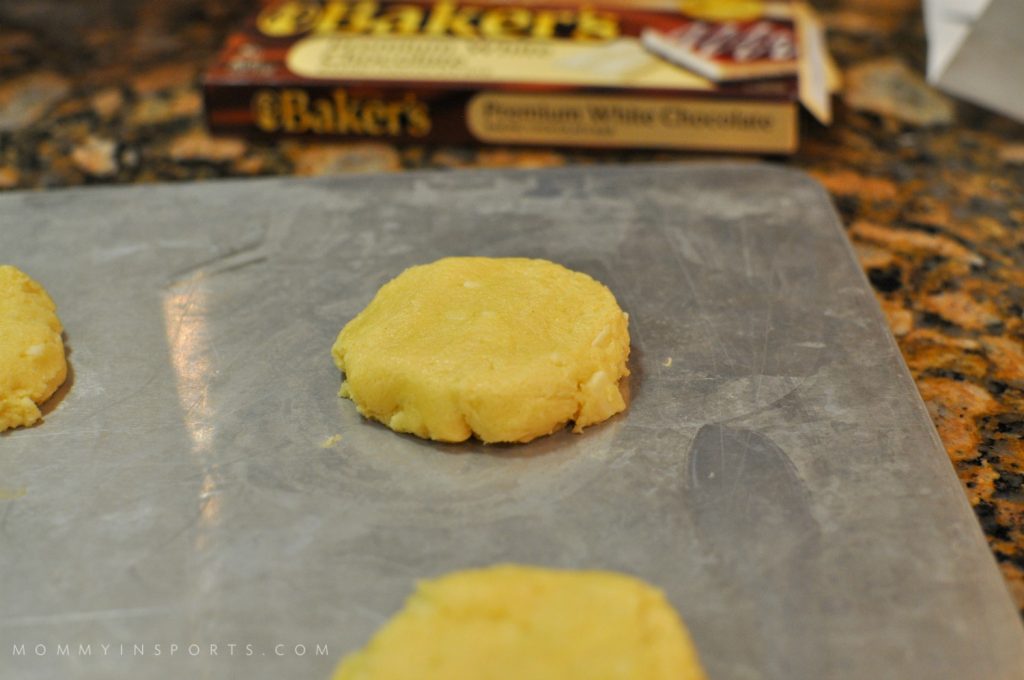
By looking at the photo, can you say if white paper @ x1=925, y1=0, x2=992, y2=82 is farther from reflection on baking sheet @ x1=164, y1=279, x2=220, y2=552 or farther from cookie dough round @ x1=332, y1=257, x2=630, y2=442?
reflection on baking sheet @ x1=164, y1=279, x2=220, y2=552

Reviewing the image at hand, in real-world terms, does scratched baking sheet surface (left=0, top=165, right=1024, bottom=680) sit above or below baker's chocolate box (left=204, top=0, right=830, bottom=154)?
below

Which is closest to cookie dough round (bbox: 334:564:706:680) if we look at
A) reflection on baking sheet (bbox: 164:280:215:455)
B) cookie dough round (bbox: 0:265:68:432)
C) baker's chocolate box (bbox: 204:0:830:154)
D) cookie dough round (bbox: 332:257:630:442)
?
cookie dough round (bbox: 332:257:630:442)

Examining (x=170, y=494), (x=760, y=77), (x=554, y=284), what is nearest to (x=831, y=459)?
(x=554, y=284)

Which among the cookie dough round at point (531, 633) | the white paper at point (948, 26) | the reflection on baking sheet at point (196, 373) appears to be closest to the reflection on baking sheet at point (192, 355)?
the reflection on baking sheet at point (196, 373)

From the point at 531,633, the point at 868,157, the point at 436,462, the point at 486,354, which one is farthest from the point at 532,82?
the point at 531,633

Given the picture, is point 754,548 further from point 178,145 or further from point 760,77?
point 178,145

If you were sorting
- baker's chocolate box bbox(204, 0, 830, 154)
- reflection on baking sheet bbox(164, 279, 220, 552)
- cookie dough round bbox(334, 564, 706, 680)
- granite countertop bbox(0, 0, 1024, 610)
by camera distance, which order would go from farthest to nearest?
baker's chocolate box bbox(204, 0, 830, 154)
granite countertop bbox(0, 0, 1024, 610)
reflection on baking sheet bbox(164, 279, 220, 552)
cookie dough round bbox(334, 564, 706, 680)

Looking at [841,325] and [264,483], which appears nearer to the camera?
[264,483]
